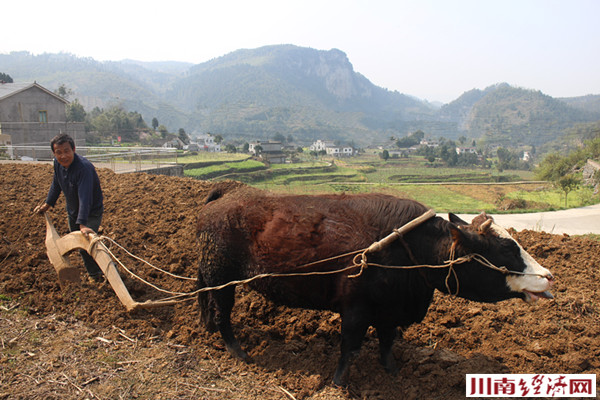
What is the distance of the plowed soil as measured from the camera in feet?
11.3

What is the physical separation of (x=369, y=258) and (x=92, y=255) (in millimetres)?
2953

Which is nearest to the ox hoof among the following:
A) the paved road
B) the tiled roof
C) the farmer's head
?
the farmer's head

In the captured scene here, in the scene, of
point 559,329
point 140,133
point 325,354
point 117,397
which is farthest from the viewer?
point 140,133

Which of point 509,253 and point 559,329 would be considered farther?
point 559,329

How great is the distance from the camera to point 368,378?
3707 mm

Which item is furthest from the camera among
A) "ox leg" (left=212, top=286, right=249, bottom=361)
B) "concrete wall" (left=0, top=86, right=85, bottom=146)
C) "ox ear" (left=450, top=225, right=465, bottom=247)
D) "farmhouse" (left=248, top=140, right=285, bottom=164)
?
"farmhouse" (left=248, top=140, right=285, bottom=164)

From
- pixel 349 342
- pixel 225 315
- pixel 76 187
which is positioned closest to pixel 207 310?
pixel 225 315

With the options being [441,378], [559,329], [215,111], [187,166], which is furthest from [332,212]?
[215,111]

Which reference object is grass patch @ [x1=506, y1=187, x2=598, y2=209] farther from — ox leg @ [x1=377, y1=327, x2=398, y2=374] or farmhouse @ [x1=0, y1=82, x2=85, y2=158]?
farmhouse @ [x1=0, y1=82, x2=85, y2=158]

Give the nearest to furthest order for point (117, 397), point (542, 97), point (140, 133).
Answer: point (117, 397) → point (140, 133) → point (542, 97)

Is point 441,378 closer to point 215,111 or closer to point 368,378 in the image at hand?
point 368,378

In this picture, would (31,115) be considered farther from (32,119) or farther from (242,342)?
(242,342)

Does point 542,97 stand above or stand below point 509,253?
above

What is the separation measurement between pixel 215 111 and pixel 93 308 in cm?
17226
